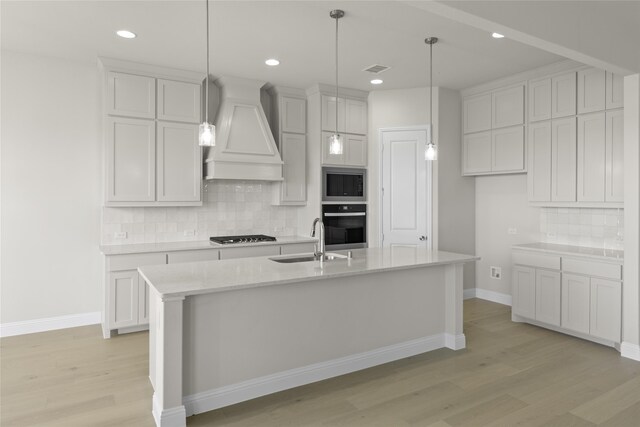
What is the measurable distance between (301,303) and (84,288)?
285 cm

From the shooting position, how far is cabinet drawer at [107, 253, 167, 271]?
410 cm

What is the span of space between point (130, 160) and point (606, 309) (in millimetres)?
4822

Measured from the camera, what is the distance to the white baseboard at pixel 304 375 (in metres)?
2.70

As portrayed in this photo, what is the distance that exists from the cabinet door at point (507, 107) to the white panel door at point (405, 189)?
0.87 m

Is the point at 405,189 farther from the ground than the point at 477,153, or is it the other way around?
the point at 477,153

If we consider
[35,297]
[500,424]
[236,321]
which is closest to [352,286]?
[236,321]

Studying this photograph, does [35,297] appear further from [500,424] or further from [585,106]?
[585,106]

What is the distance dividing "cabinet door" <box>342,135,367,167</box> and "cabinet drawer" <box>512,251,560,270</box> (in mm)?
2215

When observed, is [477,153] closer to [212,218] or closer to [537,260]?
[537,260]

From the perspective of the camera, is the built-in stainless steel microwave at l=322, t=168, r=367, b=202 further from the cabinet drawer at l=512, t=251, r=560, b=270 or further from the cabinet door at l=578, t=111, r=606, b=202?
the cabinet door at l=578, t=111, r=606, b=202

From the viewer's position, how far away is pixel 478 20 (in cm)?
266

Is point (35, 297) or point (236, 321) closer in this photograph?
point (236, 321)

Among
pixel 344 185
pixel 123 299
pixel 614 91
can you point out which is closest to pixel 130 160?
pixel 123 299

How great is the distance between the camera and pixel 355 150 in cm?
561
